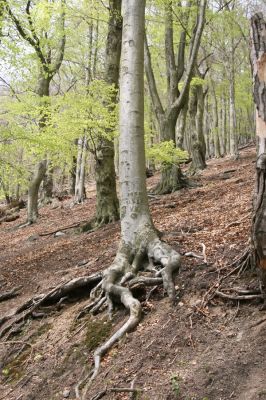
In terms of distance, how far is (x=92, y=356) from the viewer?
14.3 feet

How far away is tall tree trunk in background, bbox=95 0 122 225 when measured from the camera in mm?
10367

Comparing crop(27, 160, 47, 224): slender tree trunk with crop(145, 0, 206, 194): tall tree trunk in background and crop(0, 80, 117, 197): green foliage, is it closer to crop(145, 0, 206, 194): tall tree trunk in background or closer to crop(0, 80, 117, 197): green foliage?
crop(145, 0, 206, 194): tall tree trunk in background

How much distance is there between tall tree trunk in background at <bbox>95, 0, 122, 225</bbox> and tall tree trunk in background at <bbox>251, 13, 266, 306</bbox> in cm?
706

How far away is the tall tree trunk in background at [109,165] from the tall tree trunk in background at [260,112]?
7064 millimetres

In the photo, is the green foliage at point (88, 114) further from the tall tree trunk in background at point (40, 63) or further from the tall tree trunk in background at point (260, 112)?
the tall tree trunk in background at point (260, 112)

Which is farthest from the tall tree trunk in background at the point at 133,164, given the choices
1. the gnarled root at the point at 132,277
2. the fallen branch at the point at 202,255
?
the fallen branch at the point at 202,255

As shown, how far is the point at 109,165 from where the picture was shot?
1041 cm

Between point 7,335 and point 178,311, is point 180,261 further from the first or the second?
point 7,335

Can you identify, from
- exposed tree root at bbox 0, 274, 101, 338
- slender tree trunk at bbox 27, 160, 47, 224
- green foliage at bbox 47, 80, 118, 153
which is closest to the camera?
exposed tree root at bbox 0, 274, 101, 338

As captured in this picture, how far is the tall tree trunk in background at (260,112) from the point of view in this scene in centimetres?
329

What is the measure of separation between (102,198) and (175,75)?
20.4 feet

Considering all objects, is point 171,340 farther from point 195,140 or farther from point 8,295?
point 195,140

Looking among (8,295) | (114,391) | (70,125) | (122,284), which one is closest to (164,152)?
(70,125)

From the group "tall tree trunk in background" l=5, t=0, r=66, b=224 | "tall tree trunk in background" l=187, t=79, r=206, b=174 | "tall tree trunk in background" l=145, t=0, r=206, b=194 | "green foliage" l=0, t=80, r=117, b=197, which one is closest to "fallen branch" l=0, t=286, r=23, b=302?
"green foliage" l=0, t=80, r=117, b=197
